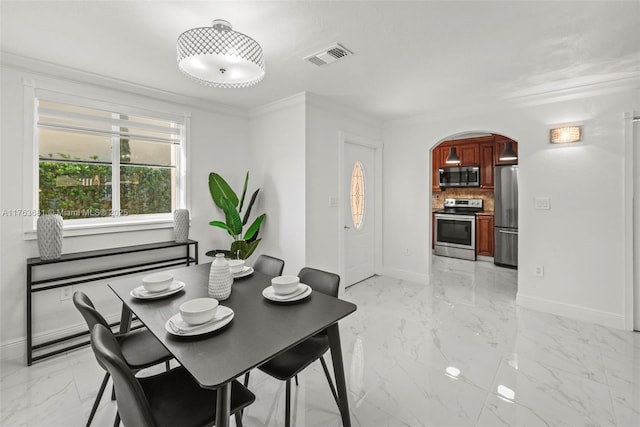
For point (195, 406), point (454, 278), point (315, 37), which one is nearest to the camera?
point (195, 406)

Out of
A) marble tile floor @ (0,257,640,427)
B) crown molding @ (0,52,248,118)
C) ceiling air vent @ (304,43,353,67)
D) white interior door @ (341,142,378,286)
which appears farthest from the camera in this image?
white interior door @ (341,142,378,286)

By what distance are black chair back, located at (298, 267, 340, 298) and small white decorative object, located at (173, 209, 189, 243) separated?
1800 millimetres

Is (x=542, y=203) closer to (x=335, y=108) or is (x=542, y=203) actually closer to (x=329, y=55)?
(x=335, y=108)

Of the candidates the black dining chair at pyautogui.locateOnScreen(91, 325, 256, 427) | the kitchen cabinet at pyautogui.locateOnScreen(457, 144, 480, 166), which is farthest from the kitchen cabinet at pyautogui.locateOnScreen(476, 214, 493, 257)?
the black dining chair at pyautogui.locateOnScreen(91, 325, 256, 427)

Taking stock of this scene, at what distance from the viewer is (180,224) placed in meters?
3.38

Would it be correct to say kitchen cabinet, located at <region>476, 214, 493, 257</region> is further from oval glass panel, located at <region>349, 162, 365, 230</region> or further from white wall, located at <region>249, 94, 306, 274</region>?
white wall, located at <region>249, 94, 306, 274</region>

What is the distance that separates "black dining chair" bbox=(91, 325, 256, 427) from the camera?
1.08 meters

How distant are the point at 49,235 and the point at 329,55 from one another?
2.76 m

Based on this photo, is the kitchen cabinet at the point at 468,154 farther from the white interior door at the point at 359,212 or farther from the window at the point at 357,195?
the window at the point at 357,195

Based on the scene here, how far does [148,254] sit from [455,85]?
3.75m

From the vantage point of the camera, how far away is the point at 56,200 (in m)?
2.84

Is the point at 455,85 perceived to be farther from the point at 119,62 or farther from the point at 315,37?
the point at 119,62

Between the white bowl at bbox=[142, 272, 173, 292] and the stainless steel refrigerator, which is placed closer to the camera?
the white bowl at bbox=[142, 272, 173, 292]

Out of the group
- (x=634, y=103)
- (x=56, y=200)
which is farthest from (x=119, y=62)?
(x=634, y=103)
